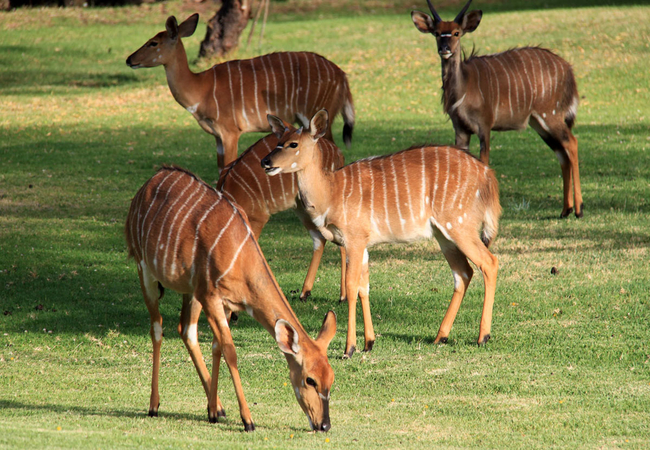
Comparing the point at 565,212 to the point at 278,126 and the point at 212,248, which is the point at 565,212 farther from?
the point at 212,248

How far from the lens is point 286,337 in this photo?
4.59 metres

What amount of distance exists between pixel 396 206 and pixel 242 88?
3.94 metres

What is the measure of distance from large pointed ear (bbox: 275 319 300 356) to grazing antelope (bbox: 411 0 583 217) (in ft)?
17.5

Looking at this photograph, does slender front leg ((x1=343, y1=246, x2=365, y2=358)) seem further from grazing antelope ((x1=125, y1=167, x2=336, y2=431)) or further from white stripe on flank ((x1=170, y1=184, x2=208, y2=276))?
white stripe on flank ((x1=170, y1=184, x2=208, y2=276))

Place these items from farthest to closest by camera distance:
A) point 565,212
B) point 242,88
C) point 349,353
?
1. point 565,212
2. point 242,88
3. point 349,353

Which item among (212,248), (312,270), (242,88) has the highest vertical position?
(212,248)

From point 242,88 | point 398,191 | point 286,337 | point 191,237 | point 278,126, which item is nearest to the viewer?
point 286,337

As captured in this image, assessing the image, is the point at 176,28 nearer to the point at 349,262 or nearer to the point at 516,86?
the point at 516,86

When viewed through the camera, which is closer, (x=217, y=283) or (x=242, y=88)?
(x=217, y=283)

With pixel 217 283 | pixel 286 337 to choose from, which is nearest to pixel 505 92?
pixel 217 283

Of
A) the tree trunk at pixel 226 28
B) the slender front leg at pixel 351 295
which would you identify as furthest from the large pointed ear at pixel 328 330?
the tree trunk at pixel 226 28

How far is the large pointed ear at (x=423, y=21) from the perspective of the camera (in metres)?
9.68

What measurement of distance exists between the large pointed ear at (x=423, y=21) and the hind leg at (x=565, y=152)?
1.69 meters

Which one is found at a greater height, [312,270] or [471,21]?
[471,21]
